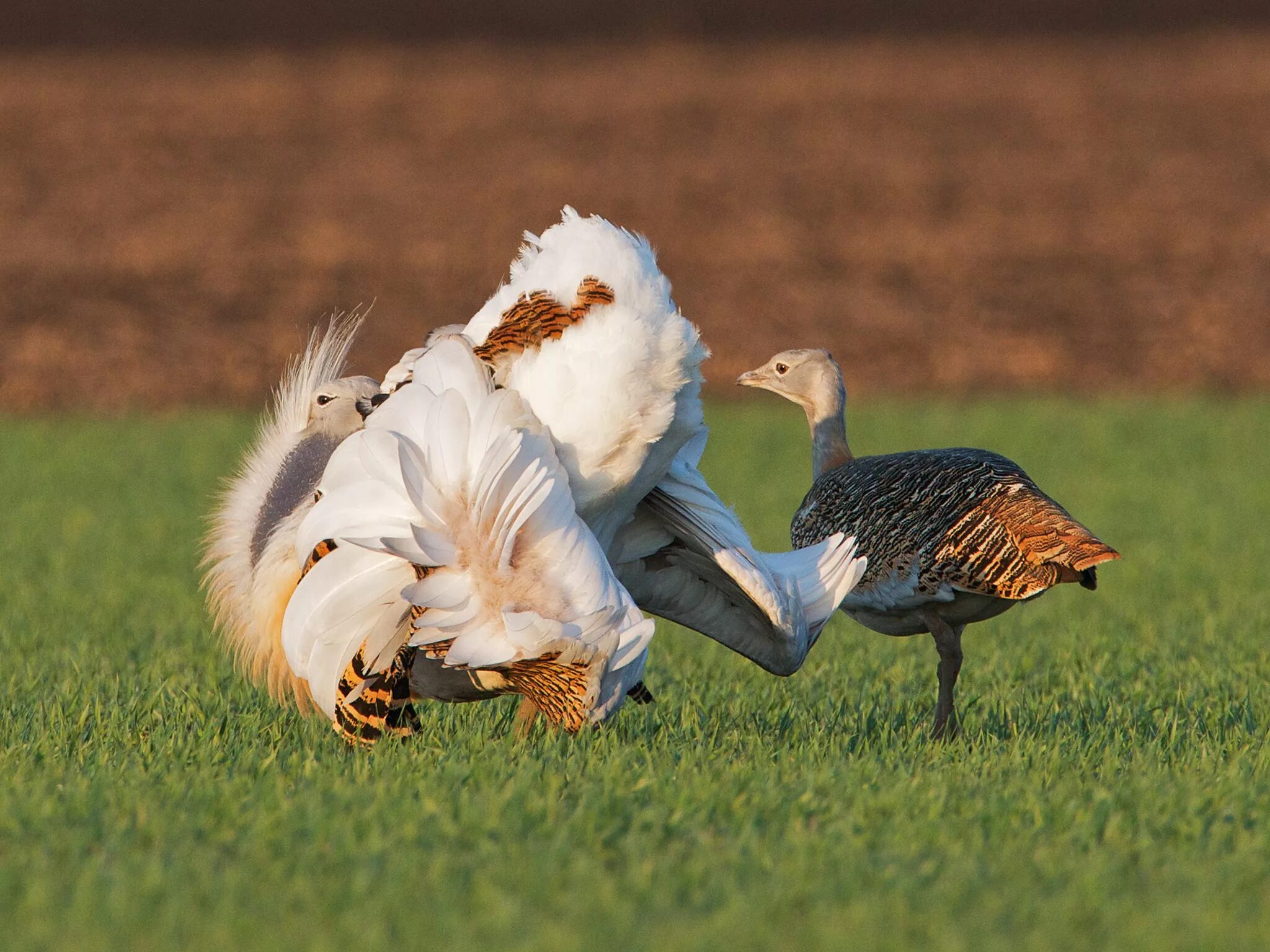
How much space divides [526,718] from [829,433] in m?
2.32

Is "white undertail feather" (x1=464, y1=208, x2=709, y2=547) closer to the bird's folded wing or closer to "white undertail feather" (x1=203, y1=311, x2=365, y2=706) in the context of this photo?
the bird's folded wing

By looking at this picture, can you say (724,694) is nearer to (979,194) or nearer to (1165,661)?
(1165,661)

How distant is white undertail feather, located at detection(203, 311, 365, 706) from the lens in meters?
4.57

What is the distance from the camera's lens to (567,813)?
3680 millimetres

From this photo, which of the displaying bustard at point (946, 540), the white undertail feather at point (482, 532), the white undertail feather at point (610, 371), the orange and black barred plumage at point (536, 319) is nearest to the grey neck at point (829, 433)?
the displaying bustard at point (946, 540)

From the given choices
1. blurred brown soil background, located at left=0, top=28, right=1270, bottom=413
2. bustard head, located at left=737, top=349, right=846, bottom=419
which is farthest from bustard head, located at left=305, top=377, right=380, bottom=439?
blurred brown soil background, located at left=0, top=28, right=1270, bottom=413

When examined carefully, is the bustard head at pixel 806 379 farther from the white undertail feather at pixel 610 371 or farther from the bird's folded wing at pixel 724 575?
the white undertail feather at pixel 610 371

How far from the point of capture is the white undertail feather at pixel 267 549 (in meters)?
4.57

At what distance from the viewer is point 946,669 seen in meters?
5.04

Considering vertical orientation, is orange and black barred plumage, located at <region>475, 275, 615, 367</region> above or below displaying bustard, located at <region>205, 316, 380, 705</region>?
above

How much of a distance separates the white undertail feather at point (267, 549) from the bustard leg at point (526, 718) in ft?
1.86

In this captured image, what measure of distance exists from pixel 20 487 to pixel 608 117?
13581 millimetres

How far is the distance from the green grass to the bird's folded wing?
0.95 feet

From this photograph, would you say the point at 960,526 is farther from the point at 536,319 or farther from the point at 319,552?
the point at 319,552
